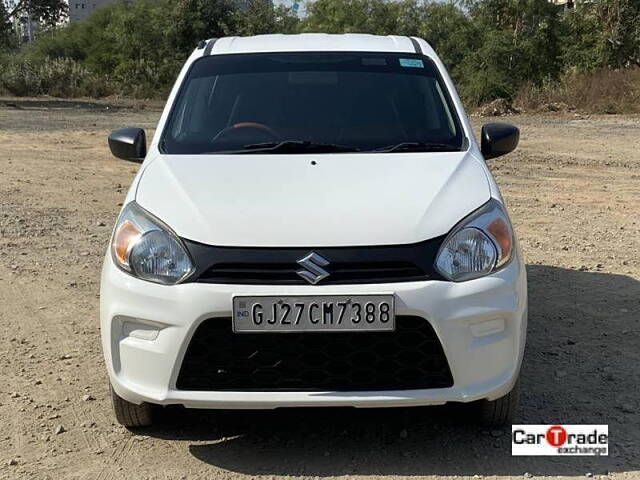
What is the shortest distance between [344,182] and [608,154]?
10.3 m

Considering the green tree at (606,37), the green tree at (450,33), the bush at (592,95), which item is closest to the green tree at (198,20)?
the green tree at (450,33)

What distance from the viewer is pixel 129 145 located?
14.3 feet

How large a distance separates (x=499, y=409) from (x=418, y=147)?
50.0 inches

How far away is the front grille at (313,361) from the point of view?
299cm

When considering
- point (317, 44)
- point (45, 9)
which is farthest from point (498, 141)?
point (45, 9)

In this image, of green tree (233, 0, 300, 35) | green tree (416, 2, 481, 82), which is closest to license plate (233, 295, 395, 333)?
green tree (416, 2, 481, 82)

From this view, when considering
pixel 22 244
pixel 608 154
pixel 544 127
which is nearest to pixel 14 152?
pixel 22 244

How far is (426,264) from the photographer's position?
2.98 meters

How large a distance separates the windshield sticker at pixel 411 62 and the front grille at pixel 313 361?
201 cm

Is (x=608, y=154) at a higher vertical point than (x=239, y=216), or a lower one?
lower

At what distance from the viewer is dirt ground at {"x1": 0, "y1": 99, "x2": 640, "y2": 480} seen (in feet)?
10.6

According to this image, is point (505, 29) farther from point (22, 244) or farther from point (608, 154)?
point (22, 244)

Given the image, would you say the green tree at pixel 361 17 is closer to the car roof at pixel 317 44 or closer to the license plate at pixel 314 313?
the car roof at pixel 317 44

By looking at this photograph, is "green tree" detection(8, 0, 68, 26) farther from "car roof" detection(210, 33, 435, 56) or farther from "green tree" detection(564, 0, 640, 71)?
"car roof" detection(210, 33, 435, 56)
